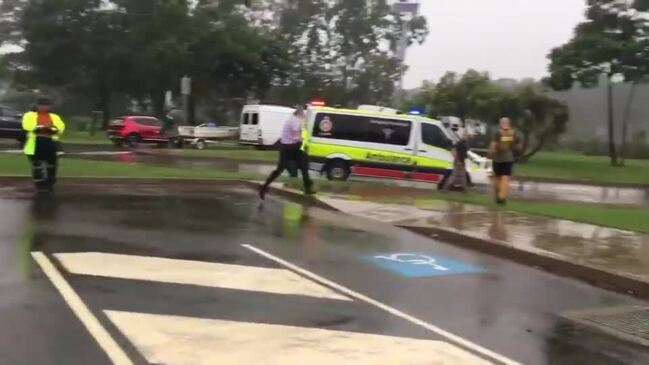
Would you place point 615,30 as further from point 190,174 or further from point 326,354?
point 326,354

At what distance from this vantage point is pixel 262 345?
5.79m

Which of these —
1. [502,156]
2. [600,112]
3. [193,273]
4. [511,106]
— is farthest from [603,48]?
[193,273]

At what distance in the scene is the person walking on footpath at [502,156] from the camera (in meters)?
15.2

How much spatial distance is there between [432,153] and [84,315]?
15.9 metres

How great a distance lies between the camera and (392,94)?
241 feet

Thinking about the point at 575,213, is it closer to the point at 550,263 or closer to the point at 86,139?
the point at 550,263

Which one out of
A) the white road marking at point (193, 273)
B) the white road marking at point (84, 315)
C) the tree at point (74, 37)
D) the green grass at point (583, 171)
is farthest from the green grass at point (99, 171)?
the tree at point (74, 37)

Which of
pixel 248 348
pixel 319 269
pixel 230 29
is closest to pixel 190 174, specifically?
pixel 319 269

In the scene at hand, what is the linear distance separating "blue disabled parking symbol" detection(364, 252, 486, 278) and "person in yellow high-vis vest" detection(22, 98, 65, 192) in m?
7.15

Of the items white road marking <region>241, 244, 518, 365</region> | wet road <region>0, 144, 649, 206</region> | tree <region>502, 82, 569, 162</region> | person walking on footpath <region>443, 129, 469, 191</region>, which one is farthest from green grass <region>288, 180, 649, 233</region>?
tree <region>502, 82, 569, 162</region>

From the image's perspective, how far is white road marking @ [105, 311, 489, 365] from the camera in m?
5.49

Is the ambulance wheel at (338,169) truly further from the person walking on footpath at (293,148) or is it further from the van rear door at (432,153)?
the person walking on footpath at (293,148)

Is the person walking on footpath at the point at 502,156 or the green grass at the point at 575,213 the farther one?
the person walking on footpath at the point at 502,156

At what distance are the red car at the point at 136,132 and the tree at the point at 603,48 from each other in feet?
63.1
